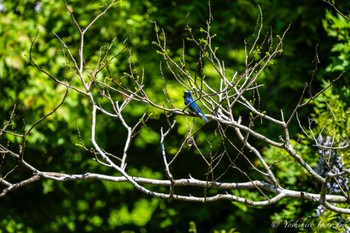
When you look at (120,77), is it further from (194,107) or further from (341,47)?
(194,107)

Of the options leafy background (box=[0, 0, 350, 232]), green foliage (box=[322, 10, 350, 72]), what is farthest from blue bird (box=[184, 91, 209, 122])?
leafy background (box=[0, 0, 350, 232])

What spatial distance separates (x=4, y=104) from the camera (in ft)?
22.9

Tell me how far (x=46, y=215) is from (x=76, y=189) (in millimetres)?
423

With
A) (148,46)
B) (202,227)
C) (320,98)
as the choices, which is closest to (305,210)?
(320,98)

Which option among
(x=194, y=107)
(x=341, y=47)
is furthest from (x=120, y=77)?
(x=194, y=107)

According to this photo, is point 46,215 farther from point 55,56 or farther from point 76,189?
point 55,56

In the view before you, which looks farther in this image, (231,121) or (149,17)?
(149,17)

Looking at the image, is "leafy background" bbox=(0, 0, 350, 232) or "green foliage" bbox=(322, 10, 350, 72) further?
"leafy background" bbox=(0, 0, 350, 232)

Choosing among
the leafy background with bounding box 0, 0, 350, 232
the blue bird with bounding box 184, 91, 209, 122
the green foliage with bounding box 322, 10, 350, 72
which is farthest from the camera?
the leafy background with bounding box 0, 0, 350, 232

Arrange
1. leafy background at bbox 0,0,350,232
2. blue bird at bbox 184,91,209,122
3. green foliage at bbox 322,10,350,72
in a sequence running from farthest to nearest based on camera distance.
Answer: leafy background at bbox 0,0,350,232
green foliage at bbox 322,10,350,72
blue bird at bbox 184,91,209,122

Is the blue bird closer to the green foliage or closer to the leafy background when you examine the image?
the green foliage

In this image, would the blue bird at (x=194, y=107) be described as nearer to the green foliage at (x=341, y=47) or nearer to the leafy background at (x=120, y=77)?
the green foliage at (x=341, y=47)

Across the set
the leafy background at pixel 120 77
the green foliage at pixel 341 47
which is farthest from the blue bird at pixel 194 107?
the leafy background at pixel 120 77

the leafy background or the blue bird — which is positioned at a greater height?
the blue bird
